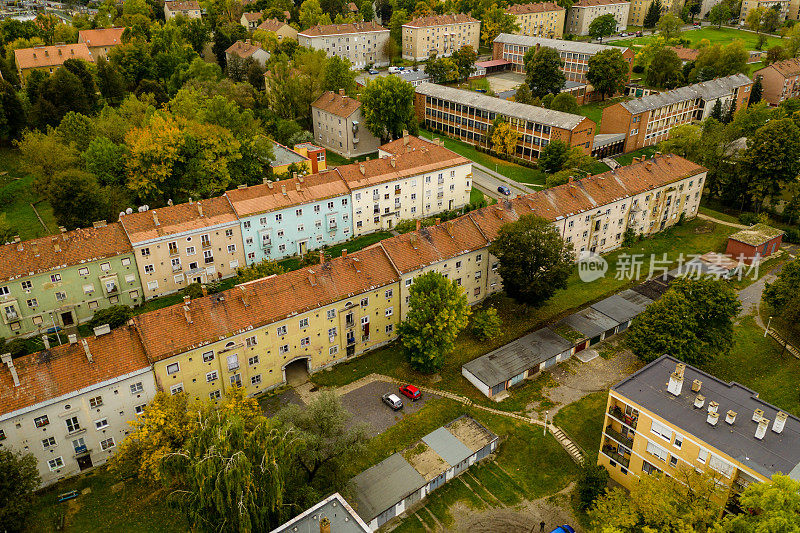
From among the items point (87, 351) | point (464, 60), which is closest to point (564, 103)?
point (464, 60)

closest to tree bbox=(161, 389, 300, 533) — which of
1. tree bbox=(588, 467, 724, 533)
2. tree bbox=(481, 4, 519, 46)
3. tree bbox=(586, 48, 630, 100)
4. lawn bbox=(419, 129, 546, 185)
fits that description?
tree bbox=(588, 467, 724, 533)

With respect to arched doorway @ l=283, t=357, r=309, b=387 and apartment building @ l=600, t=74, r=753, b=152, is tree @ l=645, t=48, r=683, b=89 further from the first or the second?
arched doorway @ l=283, t=357, r=309, b=387

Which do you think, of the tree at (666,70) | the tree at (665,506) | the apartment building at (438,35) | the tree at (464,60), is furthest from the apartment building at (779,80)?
the tree at (665,506)

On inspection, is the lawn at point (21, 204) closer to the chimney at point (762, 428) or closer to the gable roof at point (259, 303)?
the gable roof at point (259, 303)

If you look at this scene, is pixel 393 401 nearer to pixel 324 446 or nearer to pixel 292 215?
pixel 324 446

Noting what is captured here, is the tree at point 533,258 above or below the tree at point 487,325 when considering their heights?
above
